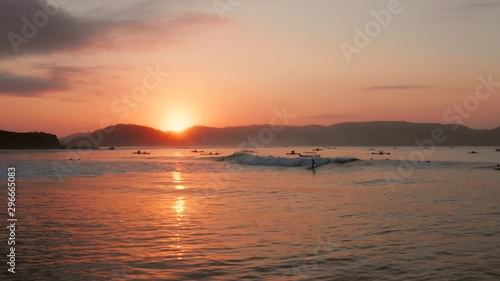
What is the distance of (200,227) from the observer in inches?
730

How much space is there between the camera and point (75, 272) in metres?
11.8

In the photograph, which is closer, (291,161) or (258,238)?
(258,238)

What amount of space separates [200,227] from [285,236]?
4.03 metres

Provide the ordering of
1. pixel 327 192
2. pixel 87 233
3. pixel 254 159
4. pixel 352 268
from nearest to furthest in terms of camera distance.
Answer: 1. pixel 352 268
2. pixel 87 233
3. pixel 327 192
4. pixel 254 159

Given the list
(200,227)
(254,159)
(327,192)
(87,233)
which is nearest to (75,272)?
(87,233)

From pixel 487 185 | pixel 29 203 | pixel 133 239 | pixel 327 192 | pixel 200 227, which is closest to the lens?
pixel 133 239

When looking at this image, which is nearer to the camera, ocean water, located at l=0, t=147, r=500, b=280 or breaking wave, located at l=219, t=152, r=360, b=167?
ocean water, located at l=0, t=147, r=500, b=280

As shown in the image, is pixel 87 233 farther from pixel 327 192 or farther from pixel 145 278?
pixel 327 192

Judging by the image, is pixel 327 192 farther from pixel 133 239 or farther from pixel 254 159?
pixel 254 159

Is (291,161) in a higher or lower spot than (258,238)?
higher

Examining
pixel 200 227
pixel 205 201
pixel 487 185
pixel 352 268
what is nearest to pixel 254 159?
pixel 487 185

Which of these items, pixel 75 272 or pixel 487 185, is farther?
pixel 487 185

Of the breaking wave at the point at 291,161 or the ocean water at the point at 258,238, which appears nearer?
the ocean water at the point at 258,238

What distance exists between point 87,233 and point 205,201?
11.3 meters
